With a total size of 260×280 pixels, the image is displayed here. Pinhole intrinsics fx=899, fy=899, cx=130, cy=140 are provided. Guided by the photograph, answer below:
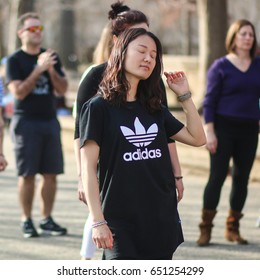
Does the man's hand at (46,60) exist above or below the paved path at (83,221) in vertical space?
above

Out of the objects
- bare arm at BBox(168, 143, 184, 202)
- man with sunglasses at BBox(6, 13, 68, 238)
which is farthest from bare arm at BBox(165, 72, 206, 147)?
man with sunglasses at BBox(6, 13, 68, 238)

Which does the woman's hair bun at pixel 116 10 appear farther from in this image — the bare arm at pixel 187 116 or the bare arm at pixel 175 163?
the bare arm at pixel 187 116

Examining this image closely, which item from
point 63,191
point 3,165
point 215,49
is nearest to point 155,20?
point 215,49

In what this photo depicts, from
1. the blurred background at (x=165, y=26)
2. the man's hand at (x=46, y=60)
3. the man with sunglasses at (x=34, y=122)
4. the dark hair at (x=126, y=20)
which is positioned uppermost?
the dark hair at (x=126, y=20)

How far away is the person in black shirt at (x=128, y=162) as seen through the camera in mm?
4488

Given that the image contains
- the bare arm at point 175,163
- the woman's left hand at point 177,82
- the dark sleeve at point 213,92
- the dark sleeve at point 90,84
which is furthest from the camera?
the dark sleeve at point 213,92

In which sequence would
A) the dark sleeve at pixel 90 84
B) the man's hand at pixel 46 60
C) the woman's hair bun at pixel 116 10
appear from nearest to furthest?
the dark sleeve at pixel 90 84 → the woman's hair bun at pixel 116 10 → the man's hand at pixel 46 60

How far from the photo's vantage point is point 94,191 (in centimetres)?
446

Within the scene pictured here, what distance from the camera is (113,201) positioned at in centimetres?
454

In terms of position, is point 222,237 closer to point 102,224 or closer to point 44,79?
point 44,79

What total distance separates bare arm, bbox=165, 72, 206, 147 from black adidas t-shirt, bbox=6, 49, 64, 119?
343cm

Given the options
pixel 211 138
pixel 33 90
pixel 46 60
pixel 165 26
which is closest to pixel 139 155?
pixel 211 138

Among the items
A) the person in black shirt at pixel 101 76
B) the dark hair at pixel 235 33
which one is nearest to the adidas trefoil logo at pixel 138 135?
the person in black shirt at pixel 101 76
